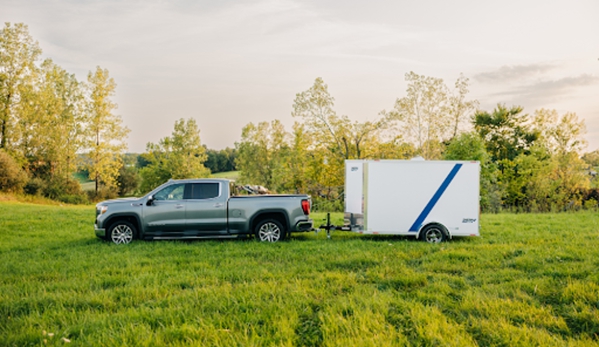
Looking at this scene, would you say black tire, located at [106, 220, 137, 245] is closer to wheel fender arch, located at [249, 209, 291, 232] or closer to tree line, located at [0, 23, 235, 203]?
wheel fender arch, located at [249, 209, 291, 232]

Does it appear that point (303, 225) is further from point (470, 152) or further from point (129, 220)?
point (470, 152)

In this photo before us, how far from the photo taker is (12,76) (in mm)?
35750

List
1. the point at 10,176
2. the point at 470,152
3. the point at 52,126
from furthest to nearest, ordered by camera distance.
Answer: the point at 52,126 < the point at 470,152 < the point at 10,176

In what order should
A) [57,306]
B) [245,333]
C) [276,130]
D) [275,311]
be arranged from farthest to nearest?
[276,130], [57,306], [275,311], [245,333]

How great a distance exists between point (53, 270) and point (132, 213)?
11.0ft

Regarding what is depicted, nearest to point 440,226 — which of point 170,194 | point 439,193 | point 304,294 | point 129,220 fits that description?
point 439,193

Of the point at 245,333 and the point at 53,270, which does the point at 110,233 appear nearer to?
the point at 53,270

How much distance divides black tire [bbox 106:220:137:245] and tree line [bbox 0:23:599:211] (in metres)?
19.5

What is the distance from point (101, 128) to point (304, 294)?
1614 inches

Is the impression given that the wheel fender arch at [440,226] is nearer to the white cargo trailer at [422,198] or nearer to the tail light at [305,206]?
the white cargo trailer at [422,198]

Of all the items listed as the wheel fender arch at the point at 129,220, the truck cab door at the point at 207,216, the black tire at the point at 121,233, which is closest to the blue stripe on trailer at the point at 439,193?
the truck cab door at the point at 207,216

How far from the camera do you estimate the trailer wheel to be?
1123 cm

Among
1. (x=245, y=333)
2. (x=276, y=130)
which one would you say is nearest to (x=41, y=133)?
(x=276, y=130)

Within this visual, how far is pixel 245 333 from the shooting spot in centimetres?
467
